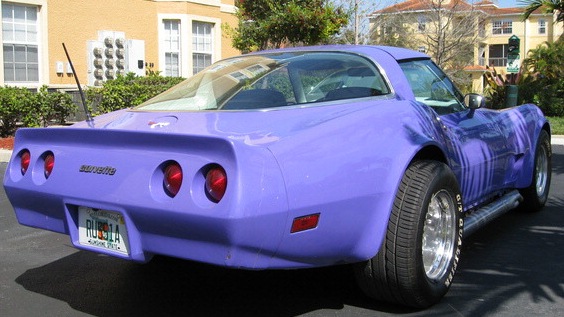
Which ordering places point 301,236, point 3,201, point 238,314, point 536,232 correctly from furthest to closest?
1. point 3,201
2. point 536,232
3. point 238,314
4. point 301,236

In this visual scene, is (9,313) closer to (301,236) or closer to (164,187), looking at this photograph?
(164,187)

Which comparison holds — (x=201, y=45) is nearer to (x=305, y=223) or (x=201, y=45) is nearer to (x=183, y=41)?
(x=183, y=41)

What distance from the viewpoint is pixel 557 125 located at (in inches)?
695

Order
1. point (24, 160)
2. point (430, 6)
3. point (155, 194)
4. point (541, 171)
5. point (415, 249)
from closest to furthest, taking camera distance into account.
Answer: point (155, 194) → point (415, 249) → point (24, 160) → point (541, 171) → point (430, 6)

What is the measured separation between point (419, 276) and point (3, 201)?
5.50m

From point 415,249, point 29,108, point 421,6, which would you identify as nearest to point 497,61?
point 421,6

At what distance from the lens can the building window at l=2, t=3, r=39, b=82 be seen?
16016mm

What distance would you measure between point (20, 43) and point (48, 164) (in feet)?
46.9

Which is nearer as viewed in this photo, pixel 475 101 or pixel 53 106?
pixel 475 101

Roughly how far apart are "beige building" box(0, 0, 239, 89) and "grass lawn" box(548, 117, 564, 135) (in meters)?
10.8

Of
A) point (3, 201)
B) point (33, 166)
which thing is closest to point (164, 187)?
A: point (33, 166)

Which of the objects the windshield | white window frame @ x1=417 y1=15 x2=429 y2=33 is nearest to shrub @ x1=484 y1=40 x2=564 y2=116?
white window frame @ x1=417 y1=15 x2=429 y2=33

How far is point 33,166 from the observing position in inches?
136

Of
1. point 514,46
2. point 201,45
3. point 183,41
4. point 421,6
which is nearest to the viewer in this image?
point 514,46
